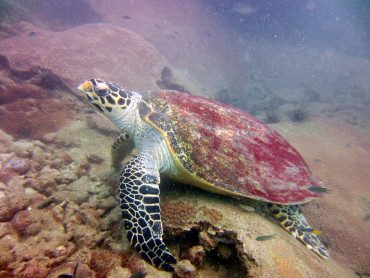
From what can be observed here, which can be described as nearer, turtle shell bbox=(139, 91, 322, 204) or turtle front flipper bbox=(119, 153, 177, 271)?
turtle front flipper bbox=(119, 153, 177, 271)

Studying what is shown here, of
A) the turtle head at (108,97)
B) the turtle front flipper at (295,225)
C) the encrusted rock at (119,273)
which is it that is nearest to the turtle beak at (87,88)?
the turtle head at (108,97)

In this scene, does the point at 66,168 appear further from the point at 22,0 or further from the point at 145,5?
the point at 145,5

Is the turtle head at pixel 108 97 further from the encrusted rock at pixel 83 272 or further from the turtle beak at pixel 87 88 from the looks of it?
the encrusted rock at pixel 83 272

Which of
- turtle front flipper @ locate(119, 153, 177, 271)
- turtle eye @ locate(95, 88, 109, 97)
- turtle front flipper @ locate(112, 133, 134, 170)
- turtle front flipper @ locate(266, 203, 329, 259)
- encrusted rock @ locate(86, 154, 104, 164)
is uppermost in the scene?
turtle eye @ locate(95, 88, 109, 97)

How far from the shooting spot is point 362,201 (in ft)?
14.9

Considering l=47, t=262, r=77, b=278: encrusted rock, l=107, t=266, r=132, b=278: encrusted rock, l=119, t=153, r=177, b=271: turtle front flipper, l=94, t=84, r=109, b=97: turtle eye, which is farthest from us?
l=94, t=84, r=109, b=97: turtle eye

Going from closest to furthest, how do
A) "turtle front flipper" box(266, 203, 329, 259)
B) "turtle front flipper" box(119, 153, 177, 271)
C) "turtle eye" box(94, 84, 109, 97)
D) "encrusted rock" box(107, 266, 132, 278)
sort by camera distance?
"encrusted rock" box(107, 266, 132, 278) < "turtle front flipper" box(119, 153, 177, 271) < "turtle front flipper" box(266, 203, 329, 259) < "turtle eye" box(94, 84, 109, 97)

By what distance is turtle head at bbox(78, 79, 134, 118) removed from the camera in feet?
12.1

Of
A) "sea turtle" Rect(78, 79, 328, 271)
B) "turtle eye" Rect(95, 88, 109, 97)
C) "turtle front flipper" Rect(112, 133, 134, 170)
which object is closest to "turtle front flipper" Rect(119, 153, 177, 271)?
"sea turtle" Rect(78, 79, 328, 271)

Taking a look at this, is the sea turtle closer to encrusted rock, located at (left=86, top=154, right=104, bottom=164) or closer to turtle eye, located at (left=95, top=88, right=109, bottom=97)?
turtle eye, located at (left=95, top=88, right=109, bottom=97)

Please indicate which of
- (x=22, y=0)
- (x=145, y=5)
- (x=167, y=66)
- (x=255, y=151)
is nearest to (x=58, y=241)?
(x=255, y=151)

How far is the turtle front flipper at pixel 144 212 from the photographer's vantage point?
2307mm

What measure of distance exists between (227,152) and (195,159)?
483 mm

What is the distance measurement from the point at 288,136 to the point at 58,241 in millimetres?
6364
